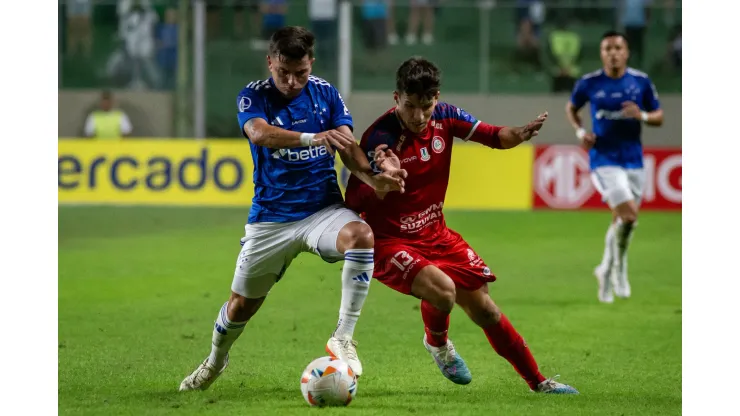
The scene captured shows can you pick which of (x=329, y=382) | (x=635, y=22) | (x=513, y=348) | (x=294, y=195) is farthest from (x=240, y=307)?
(x=635, y=22)

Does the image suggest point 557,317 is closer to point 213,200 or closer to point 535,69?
point 213,200

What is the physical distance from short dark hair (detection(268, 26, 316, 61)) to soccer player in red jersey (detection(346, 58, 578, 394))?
567mm

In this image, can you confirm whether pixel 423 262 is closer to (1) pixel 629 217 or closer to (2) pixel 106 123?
(1) pixel 629 217

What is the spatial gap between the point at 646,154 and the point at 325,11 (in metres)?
6.30

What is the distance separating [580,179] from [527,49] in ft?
11.4

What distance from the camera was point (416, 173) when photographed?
6.62 meters

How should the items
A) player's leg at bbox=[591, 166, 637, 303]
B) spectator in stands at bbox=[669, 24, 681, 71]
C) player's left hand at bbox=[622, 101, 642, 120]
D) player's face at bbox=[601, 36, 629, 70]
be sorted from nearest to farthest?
player's left hand at bbox=[622, 101, 642, 120] → player's leg at bbox=[591, 166, 637, 303] → player's face at bbox=[601, 36, 629, 70] → spectator in stands at bbox=[669, 24, 681, 71]

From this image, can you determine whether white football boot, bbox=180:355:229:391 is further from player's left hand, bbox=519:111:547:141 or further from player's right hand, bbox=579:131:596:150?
player's right hand, bbox=579:131:596:150

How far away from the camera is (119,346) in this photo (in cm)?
827

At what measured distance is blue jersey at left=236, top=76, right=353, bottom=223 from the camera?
641 cm

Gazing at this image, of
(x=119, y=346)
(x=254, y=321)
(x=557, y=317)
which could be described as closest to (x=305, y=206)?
(x=119, y=346)

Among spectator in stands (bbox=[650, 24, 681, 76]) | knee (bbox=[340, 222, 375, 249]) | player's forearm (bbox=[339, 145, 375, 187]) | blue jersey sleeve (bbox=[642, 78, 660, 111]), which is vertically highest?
spectator in stands (bbox=[650, 24, 681, 76])

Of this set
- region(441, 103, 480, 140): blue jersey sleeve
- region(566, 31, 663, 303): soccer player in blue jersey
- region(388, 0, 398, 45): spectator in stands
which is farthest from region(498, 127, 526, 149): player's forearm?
region(388, 0, 398, 45): spectator in stands

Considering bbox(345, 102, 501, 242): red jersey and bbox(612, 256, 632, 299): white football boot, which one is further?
bbox(612, 256, 632, 299): white football boot
